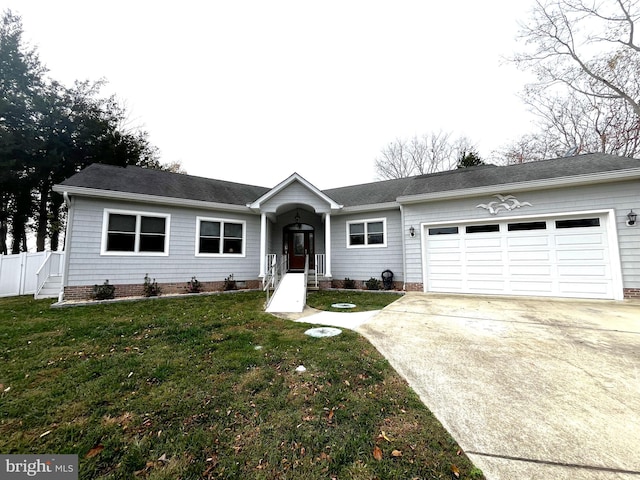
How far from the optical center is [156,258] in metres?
9.09

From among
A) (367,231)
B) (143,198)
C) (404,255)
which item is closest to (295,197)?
(367,231)

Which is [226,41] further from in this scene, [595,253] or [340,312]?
[595,253]

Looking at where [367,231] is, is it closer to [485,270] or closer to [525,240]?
[485,270]

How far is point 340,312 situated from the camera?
21.2 ft

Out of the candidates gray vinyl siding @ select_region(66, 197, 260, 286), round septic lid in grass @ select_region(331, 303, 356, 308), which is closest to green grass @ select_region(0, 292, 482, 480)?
round septic lid in grass @ select_region(331, 303, 356, 308)

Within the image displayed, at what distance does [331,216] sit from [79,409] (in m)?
9.96

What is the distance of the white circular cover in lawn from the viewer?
453 centimetres

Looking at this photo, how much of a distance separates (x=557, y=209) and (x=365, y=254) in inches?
247

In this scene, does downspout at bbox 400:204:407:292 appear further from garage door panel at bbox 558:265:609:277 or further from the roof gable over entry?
garage door panel at bbox 558:265:609:277

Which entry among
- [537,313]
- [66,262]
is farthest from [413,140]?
[66,262]

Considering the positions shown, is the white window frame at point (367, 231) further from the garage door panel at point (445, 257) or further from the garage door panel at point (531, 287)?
the garage door panel at point (531, 287)

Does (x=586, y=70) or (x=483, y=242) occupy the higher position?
(x=586, y=70)

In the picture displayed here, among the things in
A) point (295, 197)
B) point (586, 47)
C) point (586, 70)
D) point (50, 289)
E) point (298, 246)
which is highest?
point (586, 47)

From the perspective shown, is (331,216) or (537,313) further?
(331,216)
